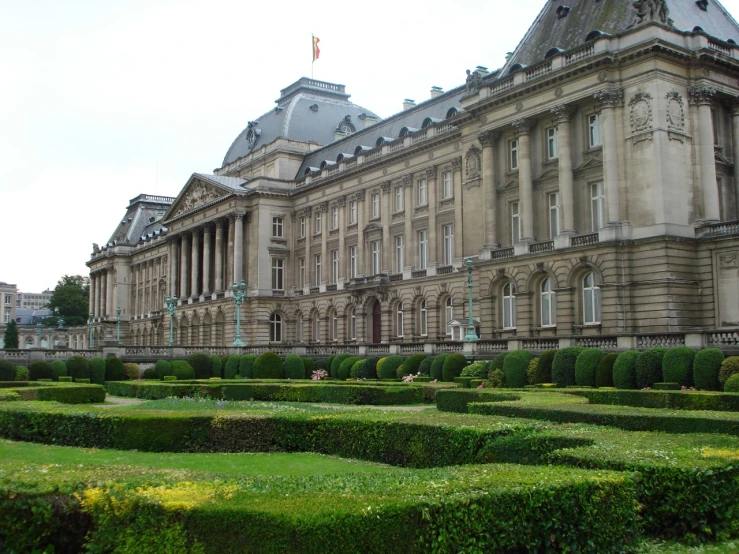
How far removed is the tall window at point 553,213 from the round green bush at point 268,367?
59.3ft

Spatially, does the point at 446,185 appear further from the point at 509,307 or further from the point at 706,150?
the point at 706,150

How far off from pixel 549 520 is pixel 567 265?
118 feet

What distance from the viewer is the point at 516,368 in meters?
36.5

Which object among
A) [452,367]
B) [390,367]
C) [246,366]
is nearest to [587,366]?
[452,367]

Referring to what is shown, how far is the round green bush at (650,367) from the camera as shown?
31188mm

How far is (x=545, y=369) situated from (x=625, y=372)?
4455 millimetres

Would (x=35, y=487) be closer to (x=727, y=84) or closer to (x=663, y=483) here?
(x=663, y=483)

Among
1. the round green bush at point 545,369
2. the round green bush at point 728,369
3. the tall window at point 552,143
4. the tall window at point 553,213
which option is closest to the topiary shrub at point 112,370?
the round green bush at point 545,369

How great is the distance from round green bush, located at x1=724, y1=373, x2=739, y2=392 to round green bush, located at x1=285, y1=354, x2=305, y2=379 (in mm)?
29032

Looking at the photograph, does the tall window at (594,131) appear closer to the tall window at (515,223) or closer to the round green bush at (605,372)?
the tall window at (515,223)

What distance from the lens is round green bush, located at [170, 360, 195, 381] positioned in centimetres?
5166

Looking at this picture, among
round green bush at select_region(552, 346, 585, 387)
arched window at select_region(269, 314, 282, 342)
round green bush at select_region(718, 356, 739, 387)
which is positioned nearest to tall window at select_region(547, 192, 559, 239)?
round green bush at select_region(552, 346, 585, 387)

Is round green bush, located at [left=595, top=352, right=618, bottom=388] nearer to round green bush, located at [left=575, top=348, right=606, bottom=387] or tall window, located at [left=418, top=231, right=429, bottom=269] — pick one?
round green bush, located at [left=575, top=348, right=606, bottom=387]

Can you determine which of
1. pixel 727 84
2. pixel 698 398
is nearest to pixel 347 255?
pixel 727 84
